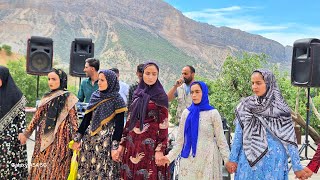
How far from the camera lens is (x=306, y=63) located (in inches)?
266

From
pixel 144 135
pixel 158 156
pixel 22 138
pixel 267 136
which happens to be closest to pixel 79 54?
pixel 22 138

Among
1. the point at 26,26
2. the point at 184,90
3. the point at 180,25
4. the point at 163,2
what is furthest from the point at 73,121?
the point at 163,2

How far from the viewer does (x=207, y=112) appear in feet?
11.3

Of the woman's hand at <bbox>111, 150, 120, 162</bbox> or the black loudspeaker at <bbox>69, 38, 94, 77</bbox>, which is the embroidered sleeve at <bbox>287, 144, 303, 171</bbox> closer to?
the woman's hand at <bbox>111, 150, 120, 162</bbox>

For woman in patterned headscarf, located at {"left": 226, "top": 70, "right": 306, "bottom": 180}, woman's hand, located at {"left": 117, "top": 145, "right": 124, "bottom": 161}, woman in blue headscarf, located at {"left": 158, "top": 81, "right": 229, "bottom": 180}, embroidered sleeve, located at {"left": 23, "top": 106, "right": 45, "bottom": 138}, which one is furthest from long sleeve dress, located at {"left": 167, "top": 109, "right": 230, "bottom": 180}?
embroidered sleeve, located at {"left": 23, "top": 106, "right": 45, "bottom": 138}

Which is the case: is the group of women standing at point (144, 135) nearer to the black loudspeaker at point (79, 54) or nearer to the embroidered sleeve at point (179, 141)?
the embroidered sleeve at point (179, 141)

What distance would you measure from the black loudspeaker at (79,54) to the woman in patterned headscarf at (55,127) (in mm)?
4240

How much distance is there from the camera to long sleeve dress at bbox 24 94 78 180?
4.12 metres

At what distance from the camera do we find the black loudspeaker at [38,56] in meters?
8.35

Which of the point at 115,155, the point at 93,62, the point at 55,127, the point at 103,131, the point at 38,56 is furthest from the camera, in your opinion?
the point at 38,56

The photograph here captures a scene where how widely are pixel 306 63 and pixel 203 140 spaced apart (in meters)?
3.80

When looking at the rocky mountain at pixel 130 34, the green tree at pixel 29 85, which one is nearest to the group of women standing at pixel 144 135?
the green tree at pixel 29 85

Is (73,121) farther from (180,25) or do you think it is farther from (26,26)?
(180,25)

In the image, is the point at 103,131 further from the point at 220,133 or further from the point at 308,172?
the point at 308,172
